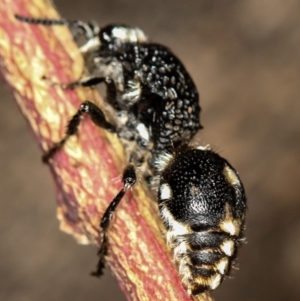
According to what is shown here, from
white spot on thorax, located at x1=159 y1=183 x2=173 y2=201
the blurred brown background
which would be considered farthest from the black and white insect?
the blurred brown background

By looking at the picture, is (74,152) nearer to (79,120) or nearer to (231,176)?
(79,120)

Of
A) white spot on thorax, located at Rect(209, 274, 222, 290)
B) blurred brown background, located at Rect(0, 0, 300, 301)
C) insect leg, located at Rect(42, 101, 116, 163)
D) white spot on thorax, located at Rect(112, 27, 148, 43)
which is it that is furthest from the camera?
blurred brown background, located at Rect(0, 0, 300, 301)

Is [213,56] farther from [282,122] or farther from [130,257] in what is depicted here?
[130,257]

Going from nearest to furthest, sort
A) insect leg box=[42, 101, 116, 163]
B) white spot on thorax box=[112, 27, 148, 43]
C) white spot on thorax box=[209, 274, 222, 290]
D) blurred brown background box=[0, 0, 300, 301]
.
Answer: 1. white spot on thorax box=[209, 274, 222, 290]
2. insect leg box=[42, 101, 116, 163]
3. white spot on thorax box=[112, 27, 148, 43]
4. blurred brown background box=[0, 0, 300, 301]

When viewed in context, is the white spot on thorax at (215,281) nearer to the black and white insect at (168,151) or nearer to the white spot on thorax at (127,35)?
the black and white insect at (168,151)

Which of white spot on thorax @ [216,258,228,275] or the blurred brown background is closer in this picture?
white spot on thorax @ [216,258,228,275]

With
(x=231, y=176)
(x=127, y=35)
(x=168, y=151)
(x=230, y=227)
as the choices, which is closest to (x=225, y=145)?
(x=127, y=35)

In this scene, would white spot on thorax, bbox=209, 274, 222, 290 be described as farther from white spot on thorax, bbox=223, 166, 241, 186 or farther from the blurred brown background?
the blurred brown background

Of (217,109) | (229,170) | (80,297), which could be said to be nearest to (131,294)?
(229,170)
